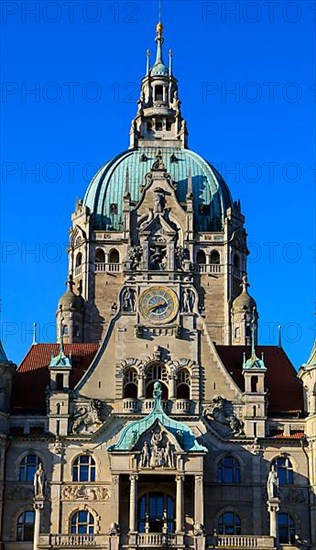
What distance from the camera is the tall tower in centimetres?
7706

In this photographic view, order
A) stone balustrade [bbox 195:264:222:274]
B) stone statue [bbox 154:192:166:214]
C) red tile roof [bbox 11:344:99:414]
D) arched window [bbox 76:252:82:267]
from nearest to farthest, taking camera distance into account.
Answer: red tile roof [bbox 11:344:99:414] → stone statue [bbox 154:192:166:214] → stone balustrade [bbox 195:264:222:274] → arched window [bbox 76:252:82:267]

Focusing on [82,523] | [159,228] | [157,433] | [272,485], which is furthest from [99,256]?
[272,485]

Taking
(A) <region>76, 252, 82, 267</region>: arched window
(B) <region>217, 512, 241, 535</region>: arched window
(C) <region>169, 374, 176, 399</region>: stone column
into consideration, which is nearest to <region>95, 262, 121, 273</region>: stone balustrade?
(A) <region>76, 252, 82, 267</region>: arched window

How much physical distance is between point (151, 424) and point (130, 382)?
4.58m

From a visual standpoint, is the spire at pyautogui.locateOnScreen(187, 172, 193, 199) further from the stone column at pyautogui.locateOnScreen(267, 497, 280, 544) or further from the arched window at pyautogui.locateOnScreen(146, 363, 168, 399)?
the stone column at pyautogui.locateOnScreen(267, 497, 280, 544)

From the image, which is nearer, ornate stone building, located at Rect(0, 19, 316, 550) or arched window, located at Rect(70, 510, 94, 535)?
ornate stone building, located at Rect(0, 19, 316, 550)

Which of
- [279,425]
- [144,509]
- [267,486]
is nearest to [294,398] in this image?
[279,425]

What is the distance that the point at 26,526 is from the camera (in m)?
62.7

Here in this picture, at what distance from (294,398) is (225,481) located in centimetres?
687

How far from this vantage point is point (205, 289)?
77.8 metres

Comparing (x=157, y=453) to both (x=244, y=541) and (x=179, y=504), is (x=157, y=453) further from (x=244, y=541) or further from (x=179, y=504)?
(x=244, y=541)

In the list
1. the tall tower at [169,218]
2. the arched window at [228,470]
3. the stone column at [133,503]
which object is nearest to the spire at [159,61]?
the tall tower at [169,218]

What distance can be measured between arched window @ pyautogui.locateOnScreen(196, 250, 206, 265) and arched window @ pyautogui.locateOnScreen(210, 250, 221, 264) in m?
0.55

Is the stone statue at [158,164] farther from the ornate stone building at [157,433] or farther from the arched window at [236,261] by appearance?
the arched window at [236,261]
